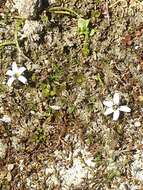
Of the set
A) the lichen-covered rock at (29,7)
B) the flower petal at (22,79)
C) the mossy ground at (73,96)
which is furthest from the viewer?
the lichen-covered rock at (29,7)

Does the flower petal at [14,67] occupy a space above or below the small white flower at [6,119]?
above

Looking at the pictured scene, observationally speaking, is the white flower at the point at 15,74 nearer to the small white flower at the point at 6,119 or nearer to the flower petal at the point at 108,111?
the small white flower at the point at 6,119

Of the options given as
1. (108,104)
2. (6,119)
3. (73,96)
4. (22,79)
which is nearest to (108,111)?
(108,104)

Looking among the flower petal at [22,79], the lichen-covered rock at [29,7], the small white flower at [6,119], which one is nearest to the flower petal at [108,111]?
the flower petal at [22,79]

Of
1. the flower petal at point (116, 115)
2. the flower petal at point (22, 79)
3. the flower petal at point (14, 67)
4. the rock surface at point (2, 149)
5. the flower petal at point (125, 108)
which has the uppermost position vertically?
the flower petal at point (14, 67)

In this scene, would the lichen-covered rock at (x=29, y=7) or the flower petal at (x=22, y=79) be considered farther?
the lichen-covered rock at (x=29, y=7)

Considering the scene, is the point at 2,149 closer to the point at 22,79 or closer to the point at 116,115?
the point at 22,79

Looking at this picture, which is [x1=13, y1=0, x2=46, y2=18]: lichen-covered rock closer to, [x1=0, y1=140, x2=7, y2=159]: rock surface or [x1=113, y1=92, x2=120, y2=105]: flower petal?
[x1=113, y1=92, x2=120, y2=105]: flower petal

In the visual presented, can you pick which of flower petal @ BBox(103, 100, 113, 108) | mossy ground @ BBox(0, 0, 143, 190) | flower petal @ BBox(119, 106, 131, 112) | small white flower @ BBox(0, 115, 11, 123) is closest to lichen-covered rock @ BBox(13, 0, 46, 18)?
mossy ground @ BBox(0, 0, 143, 190)
